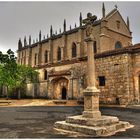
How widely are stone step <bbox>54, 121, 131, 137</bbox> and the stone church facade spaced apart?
1287 cm

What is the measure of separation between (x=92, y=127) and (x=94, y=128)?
256 millimetres

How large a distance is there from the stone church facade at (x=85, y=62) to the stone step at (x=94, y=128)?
507 inches

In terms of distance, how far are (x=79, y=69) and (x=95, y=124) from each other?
736 inches

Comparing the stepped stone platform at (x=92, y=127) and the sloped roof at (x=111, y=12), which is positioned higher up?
the sloped roof at (x=111, y=12)

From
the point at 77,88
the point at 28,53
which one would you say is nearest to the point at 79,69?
the point at 77,88

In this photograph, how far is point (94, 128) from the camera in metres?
7.26

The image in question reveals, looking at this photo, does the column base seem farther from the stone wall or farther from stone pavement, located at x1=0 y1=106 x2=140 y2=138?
the stone wall

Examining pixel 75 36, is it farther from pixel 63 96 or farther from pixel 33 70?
pixel 63 96

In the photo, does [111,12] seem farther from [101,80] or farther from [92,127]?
[92,127]

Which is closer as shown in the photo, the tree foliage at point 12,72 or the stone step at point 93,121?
the stone step at point 93,121

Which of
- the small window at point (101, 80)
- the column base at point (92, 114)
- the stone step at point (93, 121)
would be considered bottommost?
the stone step at point (93, 121)

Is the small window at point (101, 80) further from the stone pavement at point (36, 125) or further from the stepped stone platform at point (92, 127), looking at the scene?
the stepped stone platform at point (92, 127)

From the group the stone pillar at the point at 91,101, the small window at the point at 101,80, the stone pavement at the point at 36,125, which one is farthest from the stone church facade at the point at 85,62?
the stone pillar at the point at 91,101

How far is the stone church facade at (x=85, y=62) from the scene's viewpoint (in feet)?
68.7
